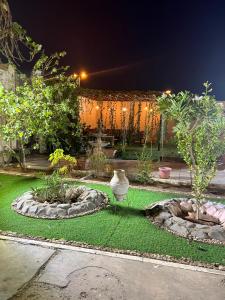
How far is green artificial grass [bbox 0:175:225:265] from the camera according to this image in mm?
3830

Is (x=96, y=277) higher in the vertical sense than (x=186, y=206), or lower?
lower

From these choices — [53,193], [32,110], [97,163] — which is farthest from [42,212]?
[32,110]

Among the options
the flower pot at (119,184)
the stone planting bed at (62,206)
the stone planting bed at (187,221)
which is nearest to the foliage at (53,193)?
the stone planting bed at (62,206)

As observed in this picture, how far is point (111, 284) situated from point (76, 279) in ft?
1.37

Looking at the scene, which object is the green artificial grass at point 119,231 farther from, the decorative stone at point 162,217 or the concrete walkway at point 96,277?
the concrete walkway at point 96,277

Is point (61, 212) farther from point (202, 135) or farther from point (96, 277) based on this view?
point (202, 135)

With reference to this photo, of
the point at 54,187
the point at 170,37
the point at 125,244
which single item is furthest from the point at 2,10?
the point at 170,37

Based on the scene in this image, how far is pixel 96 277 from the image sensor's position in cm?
314

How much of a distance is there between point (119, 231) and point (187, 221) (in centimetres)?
123

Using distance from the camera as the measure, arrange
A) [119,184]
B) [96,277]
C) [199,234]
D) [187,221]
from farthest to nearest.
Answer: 1. [119,184]
2. [187,221]
3. [199,234]
4. [96,277]

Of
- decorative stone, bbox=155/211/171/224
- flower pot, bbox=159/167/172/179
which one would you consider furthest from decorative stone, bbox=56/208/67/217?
flower pot, bbox=159/167/172/179

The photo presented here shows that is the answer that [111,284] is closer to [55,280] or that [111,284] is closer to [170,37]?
[55,280]

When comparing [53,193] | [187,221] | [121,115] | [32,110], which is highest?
[121,115]

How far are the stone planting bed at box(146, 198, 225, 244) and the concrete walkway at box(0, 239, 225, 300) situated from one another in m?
0.98
